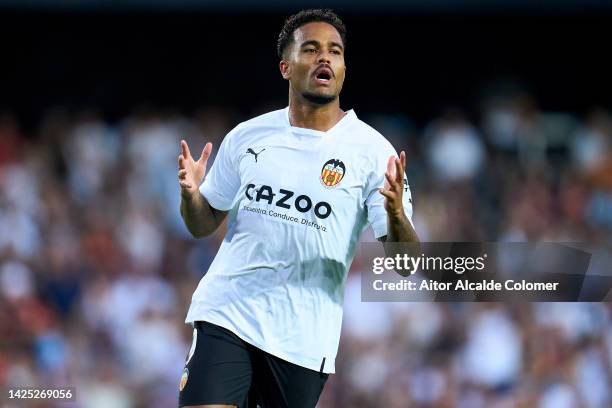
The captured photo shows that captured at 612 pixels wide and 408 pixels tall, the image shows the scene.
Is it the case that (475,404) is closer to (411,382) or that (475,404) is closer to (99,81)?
(411,382)

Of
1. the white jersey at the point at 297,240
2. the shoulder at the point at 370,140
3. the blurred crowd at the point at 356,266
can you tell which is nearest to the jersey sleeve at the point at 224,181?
the white jersey at the point at 297,240

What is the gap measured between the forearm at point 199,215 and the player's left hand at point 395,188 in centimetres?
97

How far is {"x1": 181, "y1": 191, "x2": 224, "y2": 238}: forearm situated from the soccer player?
0.34 feet

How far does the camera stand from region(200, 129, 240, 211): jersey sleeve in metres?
4.88

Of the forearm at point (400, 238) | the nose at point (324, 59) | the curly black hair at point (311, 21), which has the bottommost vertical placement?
the forearm at point (400, 238)

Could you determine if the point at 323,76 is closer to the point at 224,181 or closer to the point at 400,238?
the point at 224,181

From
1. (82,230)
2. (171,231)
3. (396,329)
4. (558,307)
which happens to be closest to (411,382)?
(396,329)

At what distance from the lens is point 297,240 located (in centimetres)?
455

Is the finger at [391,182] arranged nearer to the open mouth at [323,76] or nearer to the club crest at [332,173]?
the club crest at [332,173]

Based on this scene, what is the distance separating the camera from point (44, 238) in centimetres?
1049

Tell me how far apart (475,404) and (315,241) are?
462 cm

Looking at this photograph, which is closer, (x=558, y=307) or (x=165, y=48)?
(x=558, y=307)

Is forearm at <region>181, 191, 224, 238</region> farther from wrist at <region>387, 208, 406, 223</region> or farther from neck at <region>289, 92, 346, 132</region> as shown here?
wrist at <region>387, 208, 406, 223</region>

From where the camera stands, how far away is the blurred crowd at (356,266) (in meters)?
8.81
